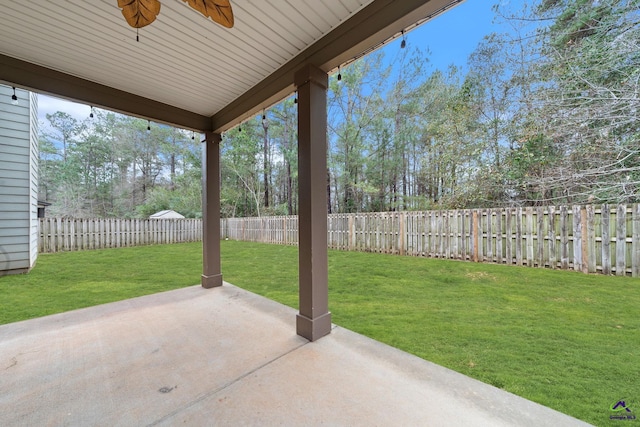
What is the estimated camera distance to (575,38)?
5.14 m

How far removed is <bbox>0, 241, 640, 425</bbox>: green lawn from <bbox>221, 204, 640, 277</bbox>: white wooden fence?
14.6 inches

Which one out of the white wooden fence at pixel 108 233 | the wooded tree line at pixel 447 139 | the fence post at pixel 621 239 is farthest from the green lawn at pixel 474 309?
the white wooden fence at pixel 108 233

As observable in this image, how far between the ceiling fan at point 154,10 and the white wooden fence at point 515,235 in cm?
551

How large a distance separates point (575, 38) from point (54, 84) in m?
8.69

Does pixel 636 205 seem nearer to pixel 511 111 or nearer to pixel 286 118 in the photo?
pixel 511 111

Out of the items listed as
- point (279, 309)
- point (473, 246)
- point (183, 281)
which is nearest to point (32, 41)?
point (279, 309)

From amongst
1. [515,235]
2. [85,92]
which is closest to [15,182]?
[85,92]

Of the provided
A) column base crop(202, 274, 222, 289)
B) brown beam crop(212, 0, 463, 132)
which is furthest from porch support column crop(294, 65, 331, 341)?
column base crop(202, 274, 222, 289)

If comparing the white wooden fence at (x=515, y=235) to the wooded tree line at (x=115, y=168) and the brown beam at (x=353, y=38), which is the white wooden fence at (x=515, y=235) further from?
the wooded tree line at (x=115, y=168)

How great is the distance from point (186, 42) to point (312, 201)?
159 centimetres

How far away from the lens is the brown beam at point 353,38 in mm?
1454

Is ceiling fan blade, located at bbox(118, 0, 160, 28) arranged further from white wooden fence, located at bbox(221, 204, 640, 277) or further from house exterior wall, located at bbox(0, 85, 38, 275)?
white wooden fence, located at bbox(221, 204, 640, 277)

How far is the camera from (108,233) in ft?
27.7

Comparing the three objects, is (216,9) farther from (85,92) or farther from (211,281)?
(211,281)
